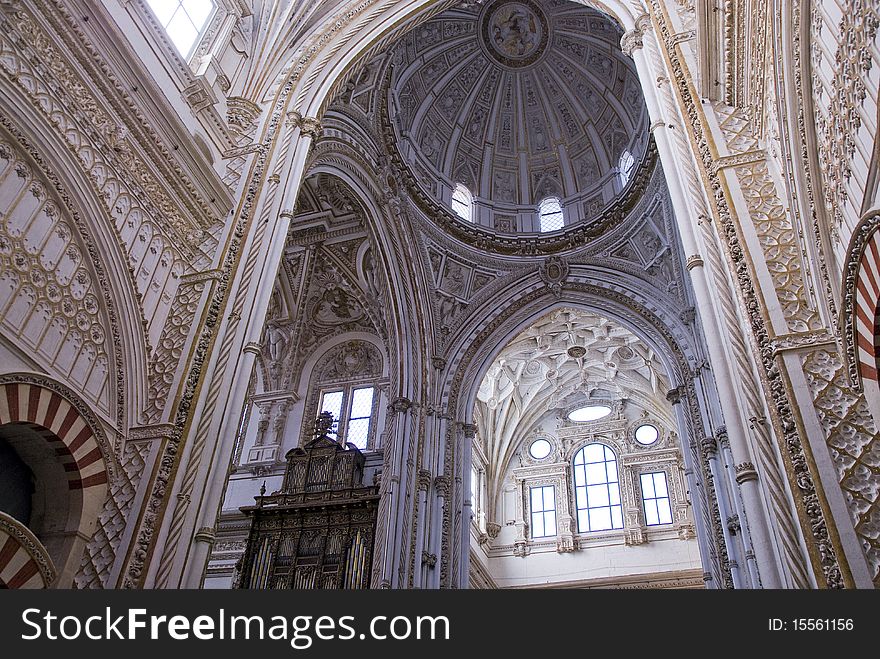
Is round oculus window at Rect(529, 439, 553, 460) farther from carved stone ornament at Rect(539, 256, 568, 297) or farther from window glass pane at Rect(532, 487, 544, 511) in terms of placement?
carved stone ornament at Rect(539, 256, 568, 297)

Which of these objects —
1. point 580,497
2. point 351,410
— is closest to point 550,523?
point 580,497

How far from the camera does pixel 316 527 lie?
13.6 meters

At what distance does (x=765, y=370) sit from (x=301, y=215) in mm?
12663

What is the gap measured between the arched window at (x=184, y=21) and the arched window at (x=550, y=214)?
9.96m

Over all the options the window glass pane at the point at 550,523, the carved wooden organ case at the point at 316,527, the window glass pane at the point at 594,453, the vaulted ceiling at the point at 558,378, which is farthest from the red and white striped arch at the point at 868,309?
the window glass pane at the point at 594,453

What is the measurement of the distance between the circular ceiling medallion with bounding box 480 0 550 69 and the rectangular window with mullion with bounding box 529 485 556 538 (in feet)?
42.4

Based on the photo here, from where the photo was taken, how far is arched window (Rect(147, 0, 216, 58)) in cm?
855

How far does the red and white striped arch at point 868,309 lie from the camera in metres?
3.93

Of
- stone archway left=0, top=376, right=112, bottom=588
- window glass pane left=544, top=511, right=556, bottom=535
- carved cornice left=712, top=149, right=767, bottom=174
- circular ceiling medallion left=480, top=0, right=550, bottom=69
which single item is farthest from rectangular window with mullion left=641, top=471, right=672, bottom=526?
stone archway left=0, top=376, right=112, bottom=588

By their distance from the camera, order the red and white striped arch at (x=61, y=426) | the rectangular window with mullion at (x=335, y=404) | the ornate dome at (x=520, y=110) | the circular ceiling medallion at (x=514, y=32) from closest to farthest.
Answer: the red and white striped arch at (x=61, y=426) → the rectangular window with mullion at (x=335, y=404) → the ornate dome at (x=520, y=110) → the circular ceiling medallion at (x=514, y=32)

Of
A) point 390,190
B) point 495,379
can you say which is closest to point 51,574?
point 390,190

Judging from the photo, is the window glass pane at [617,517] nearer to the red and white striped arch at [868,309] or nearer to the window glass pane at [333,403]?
the window glass pane at [333,403]

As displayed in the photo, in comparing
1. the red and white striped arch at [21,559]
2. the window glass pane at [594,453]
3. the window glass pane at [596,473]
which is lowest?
the red and white striped arch at [21,559]

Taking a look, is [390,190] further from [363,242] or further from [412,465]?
[412,465]
